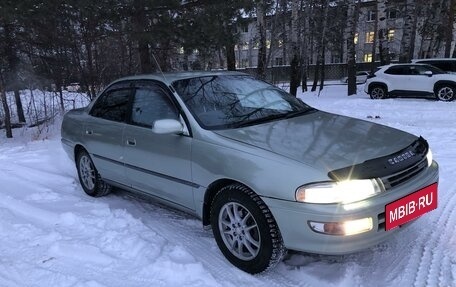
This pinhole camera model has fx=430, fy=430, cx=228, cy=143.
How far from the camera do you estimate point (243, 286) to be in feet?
10.5

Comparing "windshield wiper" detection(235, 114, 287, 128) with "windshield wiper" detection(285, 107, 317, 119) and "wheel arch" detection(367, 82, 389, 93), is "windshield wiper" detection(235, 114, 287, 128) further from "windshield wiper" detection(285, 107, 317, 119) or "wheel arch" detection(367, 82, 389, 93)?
"wheel arch" detection(367, 82, 389, 93)

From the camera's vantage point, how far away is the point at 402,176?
3.21 m

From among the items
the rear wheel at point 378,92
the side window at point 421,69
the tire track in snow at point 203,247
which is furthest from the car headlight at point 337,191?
the rear wheel at point 378,92

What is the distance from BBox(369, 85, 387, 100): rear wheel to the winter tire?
571 inches

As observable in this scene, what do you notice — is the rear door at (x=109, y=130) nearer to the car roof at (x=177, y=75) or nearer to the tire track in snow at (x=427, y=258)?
the car roof at (x=177, y=75)

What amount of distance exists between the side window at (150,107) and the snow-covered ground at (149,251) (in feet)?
3.41

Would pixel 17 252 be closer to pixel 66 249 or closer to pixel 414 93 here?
pixel 66 249

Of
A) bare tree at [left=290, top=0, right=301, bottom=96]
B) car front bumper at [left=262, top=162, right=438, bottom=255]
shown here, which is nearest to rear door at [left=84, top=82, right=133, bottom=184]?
car front bumper at [left=262, top=162, right=438, bottom=255]

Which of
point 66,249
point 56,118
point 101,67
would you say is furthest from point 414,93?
point 66,249

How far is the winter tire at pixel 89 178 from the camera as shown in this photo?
17.4 ft

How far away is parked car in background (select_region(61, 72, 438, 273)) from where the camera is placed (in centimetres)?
295

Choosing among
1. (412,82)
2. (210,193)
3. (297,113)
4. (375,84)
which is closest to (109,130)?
(210,193)

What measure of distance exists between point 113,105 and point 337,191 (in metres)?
3.11

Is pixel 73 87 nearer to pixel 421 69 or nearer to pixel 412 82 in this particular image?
pixel 412 82
